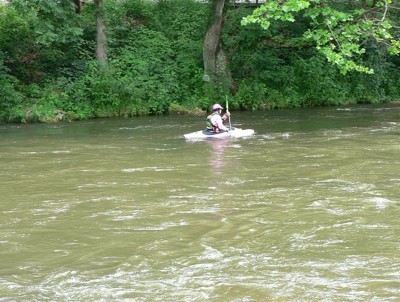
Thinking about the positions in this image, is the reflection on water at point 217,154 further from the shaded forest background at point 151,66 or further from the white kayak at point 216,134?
the shaded forest background at point 151,66

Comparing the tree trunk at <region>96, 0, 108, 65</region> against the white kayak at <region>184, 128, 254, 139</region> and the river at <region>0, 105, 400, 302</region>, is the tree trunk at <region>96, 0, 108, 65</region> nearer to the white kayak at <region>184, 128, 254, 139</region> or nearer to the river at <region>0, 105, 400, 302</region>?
the white kayak at <region>184, 128, 254, 139</region>

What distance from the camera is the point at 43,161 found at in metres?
12.8

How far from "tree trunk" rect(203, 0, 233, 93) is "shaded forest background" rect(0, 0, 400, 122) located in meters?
→ 0.39

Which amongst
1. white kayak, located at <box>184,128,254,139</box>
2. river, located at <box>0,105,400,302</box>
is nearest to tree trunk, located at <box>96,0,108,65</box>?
white kayak, located at <box>184,128,254,139</box>

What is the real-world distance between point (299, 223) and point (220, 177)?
3.29 meters

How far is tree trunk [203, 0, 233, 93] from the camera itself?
2494cm

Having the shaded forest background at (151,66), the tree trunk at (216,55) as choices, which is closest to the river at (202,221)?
the shaded forest background at (151,66)

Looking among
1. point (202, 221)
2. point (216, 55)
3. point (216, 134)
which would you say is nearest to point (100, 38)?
point (216, 55)

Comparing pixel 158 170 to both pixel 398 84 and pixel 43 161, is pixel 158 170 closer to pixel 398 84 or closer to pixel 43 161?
pixel 43 161

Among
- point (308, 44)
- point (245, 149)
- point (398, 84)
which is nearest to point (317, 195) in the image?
point (245, 149)

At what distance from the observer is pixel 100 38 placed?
23641 millimetres

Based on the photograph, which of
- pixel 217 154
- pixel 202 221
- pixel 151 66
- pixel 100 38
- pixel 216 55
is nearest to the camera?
pixel 202 221

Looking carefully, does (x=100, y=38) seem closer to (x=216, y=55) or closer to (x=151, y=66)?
(x=151, y=66)

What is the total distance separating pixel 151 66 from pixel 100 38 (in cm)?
247
